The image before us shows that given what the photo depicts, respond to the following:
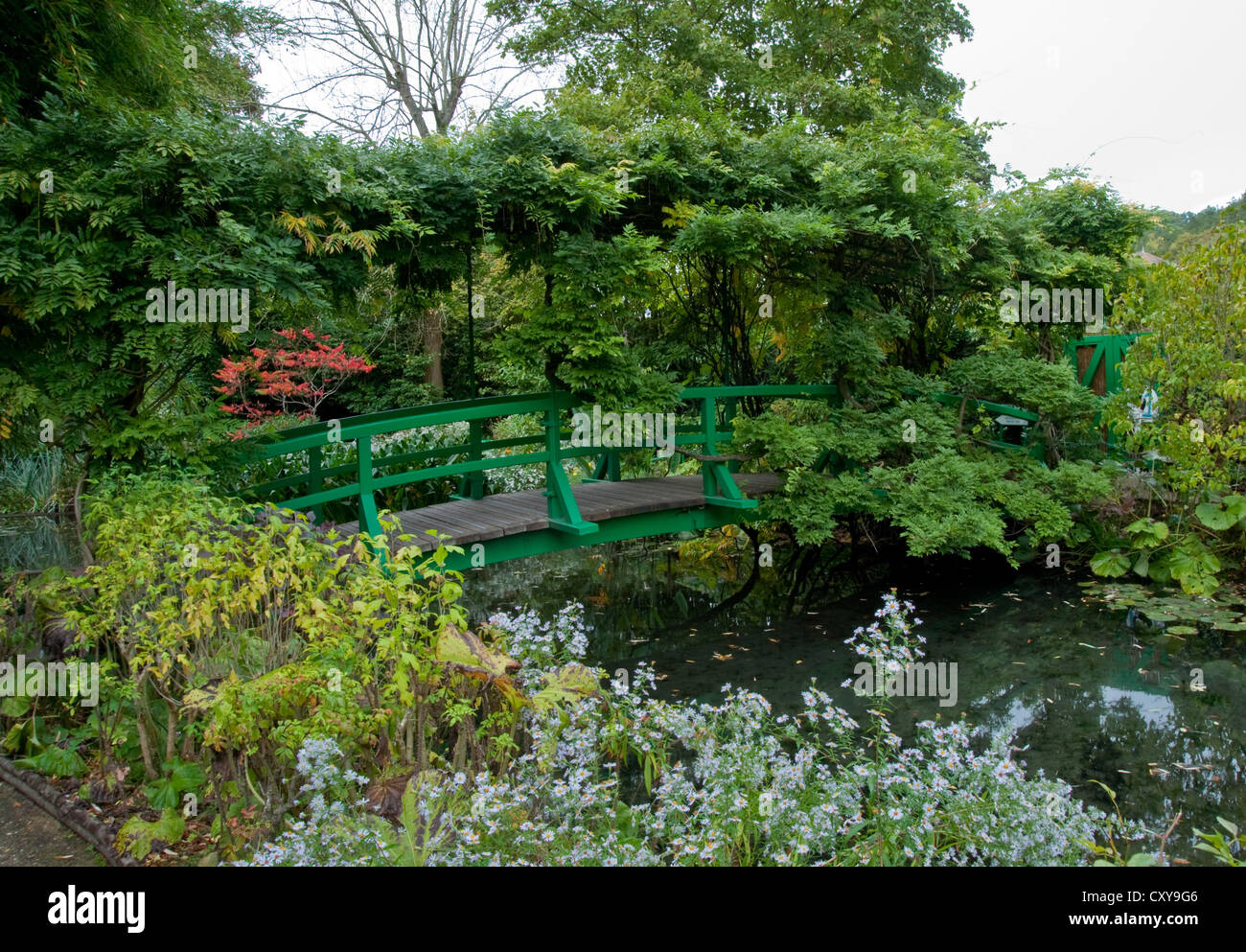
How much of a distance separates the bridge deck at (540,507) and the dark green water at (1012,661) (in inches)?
41.1

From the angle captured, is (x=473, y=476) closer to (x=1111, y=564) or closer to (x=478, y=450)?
(x=478, y=450)

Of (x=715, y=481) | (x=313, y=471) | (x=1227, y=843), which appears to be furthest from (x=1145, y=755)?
(x=313, y=471)

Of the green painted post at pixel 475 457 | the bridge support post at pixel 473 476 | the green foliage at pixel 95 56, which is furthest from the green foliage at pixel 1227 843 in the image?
the green foliage at pixel 95 56

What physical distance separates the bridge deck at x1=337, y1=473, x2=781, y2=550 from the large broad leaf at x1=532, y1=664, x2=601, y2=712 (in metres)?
1.99

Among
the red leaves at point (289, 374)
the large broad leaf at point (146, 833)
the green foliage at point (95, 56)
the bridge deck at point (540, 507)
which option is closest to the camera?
the large broad leaf at point (146, 833)

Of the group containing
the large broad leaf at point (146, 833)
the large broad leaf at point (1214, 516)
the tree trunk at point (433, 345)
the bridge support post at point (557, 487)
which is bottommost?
the large broad leaf at point (146, 833)

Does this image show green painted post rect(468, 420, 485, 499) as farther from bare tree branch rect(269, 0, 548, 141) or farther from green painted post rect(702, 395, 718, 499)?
bare tree branch rect(269, 0, 548, 141)

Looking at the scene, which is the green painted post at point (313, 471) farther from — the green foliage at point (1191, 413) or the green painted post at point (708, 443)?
the green foliage at point (1191, 413)

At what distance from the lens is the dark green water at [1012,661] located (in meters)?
4.12

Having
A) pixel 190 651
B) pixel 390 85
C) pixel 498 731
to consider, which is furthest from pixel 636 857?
pixel 390 85

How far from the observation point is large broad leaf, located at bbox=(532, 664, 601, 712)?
346 cm

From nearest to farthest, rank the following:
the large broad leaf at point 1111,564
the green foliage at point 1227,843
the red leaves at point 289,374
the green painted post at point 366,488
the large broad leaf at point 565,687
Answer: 1. the green foliage at point 1227,843
2. the large broad leaf at point 565,687
3. the green painted post at point 366,488
4. the large broad leaf at point 1111,564
5. the red leaves at point 289,374

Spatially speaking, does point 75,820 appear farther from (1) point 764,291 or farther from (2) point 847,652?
(1) point 764,291

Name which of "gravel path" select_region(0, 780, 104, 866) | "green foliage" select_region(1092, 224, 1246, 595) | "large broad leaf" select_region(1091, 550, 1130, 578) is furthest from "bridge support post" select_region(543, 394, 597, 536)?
"green foliage" select_region(1092, 224, 1246, 595)
